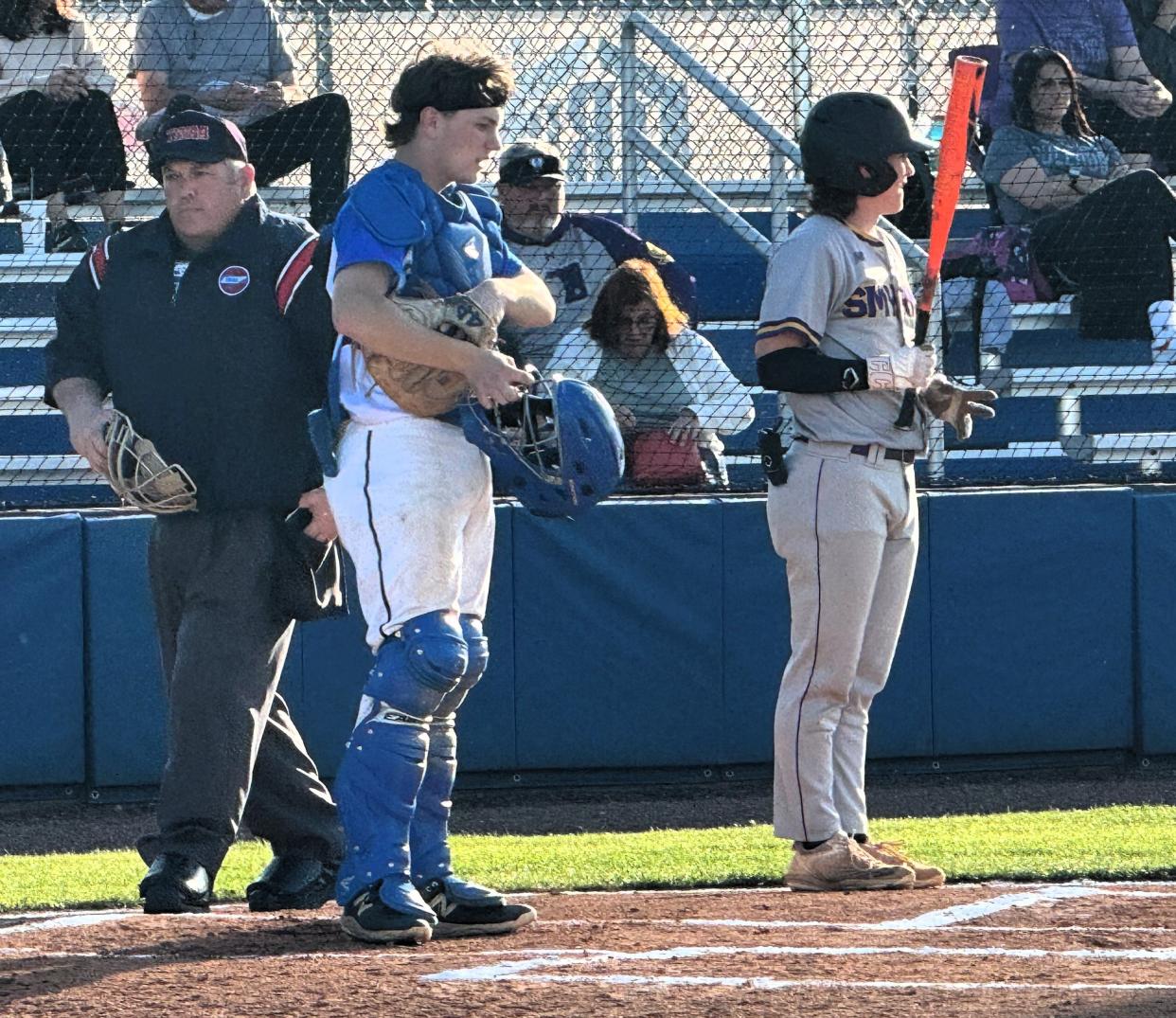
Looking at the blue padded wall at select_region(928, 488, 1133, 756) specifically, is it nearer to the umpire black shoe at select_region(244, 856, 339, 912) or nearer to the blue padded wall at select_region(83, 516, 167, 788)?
the blue padded wall at select_region(83, 516, 167, 788)

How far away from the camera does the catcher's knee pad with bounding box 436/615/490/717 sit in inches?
152

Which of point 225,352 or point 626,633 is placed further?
point 626,633

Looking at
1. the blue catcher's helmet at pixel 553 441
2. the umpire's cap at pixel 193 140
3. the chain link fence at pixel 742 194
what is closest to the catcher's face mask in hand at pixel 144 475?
the umpire's cap at pixel 193 140

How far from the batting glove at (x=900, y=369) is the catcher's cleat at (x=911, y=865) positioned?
112 centimetres

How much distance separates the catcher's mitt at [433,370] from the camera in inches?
151

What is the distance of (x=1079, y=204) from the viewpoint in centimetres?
831

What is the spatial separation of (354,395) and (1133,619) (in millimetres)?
4675

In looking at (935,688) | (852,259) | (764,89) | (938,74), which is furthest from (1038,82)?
(852,259)

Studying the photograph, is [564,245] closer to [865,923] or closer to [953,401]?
[953,401]

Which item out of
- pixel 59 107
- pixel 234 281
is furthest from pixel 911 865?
pixel 59 107

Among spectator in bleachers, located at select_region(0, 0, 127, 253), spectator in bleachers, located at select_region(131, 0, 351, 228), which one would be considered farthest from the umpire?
spectator in bleachers, located at select_region(0, 0, 127, 253)

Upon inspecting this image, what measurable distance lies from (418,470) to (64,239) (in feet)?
16.6

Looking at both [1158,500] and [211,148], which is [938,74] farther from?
[211,148]

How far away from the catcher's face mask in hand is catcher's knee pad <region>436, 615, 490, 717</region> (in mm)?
979
